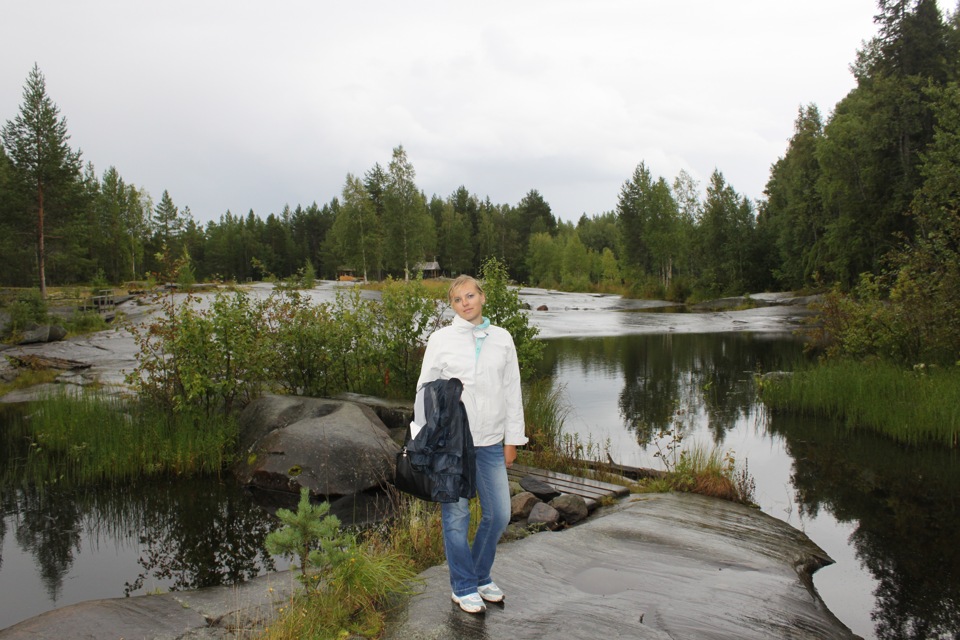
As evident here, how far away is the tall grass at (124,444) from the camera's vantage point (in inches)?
359

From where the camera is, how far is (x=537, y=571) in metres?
5.14

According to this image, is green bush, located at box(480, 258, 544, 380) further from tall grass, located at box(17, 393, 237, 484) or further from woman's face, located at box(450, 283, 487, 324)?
woman's face, located at box(450, 283, 487, 324)

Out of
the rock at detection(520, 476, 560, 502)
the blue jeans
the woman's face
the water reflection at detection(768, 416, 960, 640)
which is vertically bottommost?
the water reflection at detection(768, 416, 960, 640)

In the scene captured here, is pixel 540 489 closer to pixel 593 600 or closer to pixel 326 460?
pixel 326 460

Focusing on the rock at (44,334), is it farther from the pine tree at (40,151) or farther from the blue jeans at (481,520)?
the blue jeans at (481,520)

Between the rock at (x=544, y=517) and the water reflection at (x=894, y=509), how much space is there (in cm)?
295

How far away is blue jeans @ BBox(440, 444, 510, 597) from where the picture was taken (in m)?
3.94

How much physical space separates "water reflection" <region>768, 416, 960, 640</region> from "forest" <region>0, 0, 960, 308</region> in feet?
15.1

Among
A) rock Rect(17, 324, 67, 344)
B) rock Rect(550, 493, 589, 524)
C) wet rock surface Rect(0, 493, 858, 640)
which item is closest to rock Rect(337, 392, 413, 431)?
rock Rect(550, 493, 589, 524)

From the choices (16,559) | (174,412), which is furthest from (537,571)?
(174,412)

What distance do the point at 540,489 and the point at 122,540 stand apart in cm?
481

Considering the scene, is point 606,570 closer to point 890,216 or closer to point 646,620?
point 646,620

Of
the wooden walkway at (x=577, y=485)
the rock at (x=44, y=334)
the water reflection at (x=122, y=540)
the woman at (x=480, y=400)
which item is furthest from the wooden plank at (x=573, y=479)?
the rock at (x=44, y=334)

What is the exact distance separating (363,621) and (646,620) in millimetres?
1825
